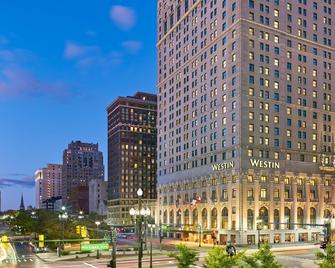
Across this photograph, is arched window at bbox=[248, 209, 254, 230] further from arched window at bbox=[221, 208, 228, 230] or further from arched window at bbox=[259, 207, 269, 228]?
arched window at bbox=[221, 208, 228, 230]

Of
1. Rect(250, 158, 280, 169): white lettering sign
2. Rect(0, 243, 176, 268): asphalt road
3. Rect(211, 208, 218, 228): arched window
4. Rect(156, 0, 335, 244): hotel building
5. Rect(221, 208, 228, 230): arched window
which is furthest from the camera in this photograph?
Rect(211, 208, 218, 228): arched window

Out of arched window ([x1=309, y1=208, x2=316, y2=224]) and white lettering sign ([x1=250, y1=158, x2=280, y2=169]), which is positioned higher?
white lettering sign ([x1=250, y1=158, x2=280, y2=169])

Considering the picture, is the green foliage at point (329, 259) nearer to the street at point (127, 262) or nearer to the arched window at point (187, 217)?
the street at point (127, 262)

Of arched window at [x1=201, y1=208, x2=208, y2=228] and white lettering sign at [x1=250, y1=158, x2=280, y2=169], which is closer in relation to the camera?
white lettering sign at [x1=250, y1=158, x2=280, y2=169]

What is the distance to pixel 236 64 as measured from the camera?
356 ft

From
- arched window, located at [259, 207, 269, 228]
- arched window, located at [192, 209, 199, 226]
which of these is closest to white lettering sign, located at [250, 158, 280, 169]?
arched window, located at [259, 207, 269, 228]

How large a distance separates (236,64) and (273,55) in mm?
10882

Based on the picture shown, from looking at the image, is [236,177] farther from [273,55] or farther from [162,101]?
[162,101]

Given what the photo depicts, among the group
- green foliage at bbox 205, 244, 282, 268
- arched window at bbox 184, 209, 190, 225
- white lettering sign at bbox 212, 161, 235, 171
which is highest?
white lettering sign at bbox 212, 161, 235, 171

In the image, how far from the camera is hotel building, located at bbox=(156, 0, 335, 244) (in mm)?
106500

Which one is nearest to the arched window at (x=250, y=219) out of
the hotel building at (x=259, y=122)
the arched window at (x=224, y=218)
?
the hotel building at (x=259, y=122)

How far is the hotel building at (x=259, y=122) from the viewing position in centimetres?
10650

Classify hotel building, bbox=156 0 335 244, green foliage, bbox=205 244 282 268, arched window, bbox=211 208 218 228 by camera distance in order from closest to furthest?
green foliage, bbox=205 244 282 268, hotel building, bbox=156 0 335 244, arched window, bbox=211 208 218 228

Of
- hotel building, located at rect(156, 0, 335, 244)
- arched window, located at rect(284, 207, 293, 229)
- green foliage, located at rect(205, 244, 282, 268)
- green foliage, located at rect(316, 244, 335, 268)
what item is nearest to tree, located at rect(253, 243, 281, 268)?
green foliage, located at rect(205, 244, 282, 268)
